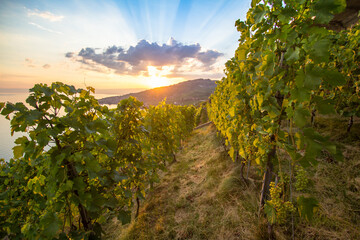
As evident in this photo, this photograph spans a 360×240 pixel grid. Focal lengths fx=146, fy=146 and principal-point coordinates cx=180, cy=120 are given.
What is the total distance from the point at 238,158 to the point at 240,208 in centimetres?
265

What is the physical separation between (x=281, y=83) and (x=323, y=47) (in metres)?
0.47

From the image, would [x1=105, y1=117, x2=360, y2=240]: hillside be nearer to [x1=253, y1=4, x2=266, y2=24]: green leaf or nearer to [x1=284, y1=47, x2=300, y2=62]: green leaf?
[x1=284, y1=47, x2=300, y2=62]: green leaf

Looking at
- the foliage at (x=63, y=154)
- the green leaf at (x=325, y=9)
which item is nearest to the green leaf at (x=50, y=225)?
the foliage at (x=63, y=154)

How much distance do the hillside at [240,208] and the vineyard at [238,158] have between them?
0.02 m

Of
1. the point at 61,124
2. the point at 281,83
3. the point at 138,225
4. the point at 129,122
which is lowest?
the point at 138,225

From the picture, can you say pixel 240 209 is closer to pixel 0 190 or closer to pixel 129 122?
pixel 129 122

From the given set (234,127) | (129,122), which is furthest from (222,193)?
(129,122)

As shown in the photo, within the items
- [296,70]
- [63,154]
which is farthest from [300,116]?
[63,154]

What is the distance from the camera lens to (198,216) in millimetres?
3602

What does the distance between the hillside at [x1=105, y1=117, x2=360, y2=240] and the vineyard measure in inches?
1.0

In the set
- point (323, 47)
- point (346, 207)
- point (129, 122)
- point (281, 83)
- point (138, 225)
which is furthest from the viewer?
point (138, 225)

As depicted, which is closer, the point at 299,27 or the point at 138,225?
the point at 299,27

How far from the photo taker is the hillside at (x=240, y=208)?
7.91 ft

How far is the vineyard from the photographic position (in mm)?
1181
